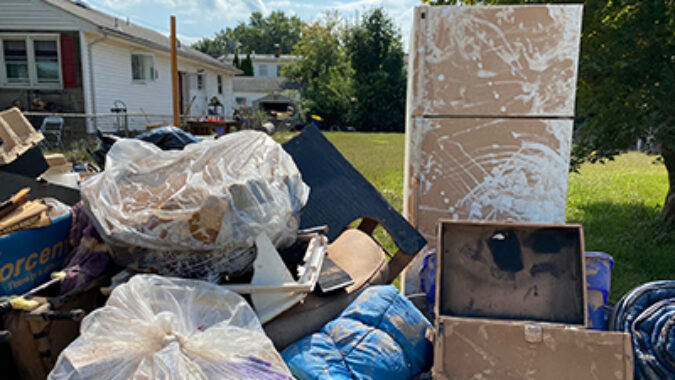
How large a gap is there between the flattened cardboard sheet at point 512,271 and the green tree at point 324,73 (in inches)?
1087

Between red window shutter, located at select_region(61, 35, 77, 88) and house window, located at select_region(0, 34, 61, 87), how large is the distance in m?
0.24

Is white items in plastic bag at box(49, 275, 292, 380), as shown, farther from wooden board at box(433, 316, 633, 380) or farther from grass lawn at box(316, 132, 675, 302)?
grass lawn at box(316, 132, 675, 302)

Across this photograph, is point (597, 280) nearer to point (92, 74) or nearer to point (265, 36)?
point (92, 74)

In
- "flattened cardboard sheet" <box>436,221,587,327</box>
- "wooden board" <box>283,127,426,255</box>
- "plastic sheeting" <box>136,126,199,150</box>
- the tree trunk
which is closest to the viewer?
"flattened cardboard sheet" <box>436,221,587,327</box>

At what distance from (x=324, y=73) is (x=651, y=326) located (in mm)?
33376

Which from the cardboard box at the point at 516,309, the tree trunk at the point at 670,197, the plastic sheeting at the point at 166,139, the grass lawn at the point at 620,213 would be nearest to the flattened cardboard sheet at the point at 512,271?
the cardboard box at the point at 516,309

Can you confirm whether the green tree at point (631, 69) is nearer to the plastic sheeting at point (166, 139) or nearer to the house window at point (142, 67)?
the plastic sheeting at point (166, 139)

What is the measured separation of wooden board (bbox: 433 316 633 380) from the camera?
2.08 metres

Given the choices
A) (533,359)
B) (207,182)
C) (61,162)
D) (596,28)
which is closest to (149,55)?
(61,162)

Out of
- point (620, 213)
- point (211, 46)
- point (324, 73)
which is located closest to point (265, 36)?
point (211, 46)

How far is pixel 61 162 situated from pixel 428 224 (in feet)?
10.9

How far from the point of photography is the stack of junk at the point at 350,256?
6.87 feet

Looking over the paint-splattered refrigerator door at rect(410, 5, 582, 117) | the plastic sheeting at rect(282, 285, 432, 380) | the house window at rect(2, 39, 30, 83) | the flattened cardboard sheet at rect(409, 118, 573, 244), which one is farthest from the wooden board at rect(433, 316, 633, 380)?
the house window at rect(2, 39, 30, 83)

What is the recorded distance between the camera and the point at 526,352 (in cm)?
216
